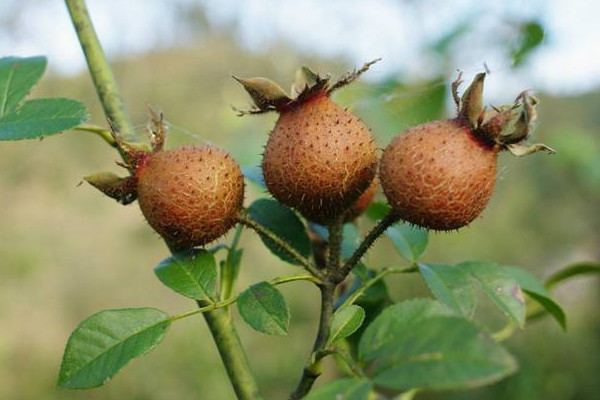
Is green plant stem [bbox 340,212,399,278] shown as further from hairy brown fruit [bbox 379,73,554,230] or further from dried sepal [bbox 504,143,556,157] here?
dried sepal [bbox 504,143,556,157]

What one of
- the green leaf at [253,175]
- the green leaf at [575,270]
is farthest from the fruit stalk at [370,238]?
the green leaf at [575,270]

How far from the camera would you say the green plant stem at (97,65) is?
1.33 m

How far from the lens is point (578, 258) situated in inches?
310

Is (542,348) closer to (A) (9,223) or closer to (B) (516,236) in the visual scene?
→ (B) (516,236)

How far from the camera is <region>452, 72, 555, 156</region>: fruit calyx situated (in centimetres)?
108

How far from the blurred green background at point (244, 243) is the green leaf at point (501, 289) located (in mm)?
1467

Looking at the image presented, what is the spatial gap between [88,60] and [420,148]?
0.73 metres

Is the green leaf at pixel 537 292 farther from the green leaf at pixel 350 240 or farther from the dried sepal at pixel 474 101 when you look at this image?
the dried sepal at pixel 474 101

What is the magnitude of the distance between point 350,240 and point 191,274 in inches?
18.1

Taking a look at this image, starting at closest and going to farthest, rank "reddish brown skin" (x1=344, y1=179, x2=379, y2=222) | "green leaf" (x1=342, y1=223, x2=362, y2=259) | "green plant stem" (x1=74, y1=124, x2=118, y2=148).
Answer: "green plant stem" (x1=74, y1=124, x2=118, y2=148)
"reddish brown skin" (x1=344, y1=179, x2=379, y2=222)
"green leaf" (x1=342, y1=223, x2=362, y2=259)

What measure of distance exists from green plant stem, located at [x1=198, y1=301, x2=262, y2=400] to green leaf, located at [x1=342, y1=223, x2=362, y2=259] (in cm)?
35

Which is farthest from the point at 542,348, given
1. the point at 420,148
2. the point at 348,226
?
the point at 420,148

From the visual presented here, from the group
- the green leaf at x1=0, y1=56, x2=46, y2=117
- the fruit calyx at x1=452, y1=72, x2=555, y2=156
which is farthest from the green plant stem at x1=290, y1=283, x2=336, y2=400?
the green leaf at x1=0, y1=56, x2=46, y2=117

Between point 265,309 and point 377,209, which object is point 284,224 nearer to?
point 377,209
